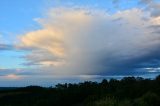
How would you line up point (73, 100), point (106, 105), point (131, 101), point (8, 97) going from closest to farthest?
1. point (106, 105)
2. point (131, 101)
3. point (73, 100)
4. point (8, 97)

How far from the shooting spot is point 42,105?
45.8 meters

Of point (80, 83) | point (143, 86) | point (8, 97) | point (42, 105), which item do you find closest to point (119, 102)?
A: point (42, 105)

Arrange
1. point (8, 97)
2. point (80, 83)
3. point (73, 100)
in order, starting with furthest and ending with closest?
1. point (80, 83)
2. point (8, 97)
3. point (73, 100)

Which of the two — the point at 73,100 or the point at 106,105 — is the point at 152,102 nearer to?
the point at 106,105

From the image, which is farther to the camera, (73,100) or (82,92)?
(82,92)

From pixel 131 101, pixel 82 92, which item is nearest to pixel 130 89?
pixel 82 92

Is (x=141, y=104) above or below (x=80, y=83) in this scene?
below

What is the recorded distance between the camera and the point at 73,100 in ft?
163

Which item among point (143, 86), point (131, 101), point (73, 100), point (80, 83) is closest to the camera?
point (131, 101)

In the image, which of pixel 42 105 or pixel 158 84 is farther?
pixel 158 84

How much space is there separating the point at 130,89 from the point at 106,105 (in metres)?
13.8

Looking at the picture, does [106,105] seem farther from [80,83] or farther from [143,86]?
[80,83]

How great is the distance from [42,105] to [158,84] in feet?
50.9

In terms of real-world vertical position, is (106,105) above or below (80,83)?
below
